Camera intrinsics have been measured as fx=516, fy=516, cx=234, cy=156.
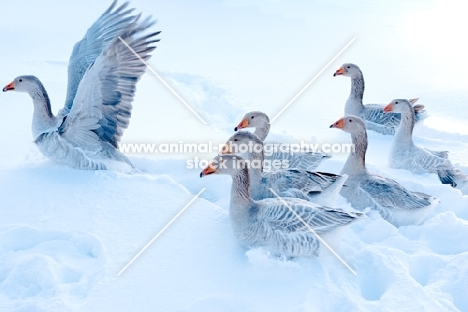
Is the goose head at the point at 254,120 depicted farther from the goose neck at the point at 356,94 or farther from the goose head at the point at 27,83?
the goose neck at the point at 356,94

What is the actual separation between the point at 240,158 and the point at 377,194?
79.4 inches

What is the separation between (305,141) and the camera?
760cm

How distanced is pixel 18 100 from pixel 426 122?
711 centimetres

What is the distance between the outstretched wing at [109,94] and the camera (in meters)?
5.17

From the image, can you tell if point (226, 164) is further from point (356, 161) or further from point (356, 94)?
point (356, 94)

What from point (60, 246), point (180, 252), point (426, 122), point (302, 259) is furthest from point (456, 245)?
point (426, 122)

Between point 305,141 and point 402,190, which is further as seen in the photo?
point 305,141

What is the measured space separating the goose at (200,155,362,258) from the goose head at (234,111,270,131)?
2.05 metres

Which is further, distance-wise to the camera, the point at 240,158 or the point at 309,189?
the point at 309,189

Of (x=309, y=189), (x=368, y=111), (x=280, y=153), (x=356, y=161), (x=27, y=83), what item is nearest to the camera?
(x=309, y=189)

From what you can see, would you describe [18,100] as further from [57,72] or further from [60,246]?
[60,246]

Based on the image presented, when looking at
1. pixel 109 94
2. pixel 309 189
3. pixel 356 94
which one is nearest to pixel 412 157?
pixel 356 94

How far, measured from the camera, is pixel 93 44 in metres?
6.08

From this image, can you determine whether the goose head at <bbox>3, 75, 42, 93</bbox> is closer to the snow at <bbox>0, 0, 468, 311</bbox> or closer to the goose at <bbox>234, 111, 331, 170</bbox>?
the snow at <bbox>0, 0, 468, 311</bbox>
